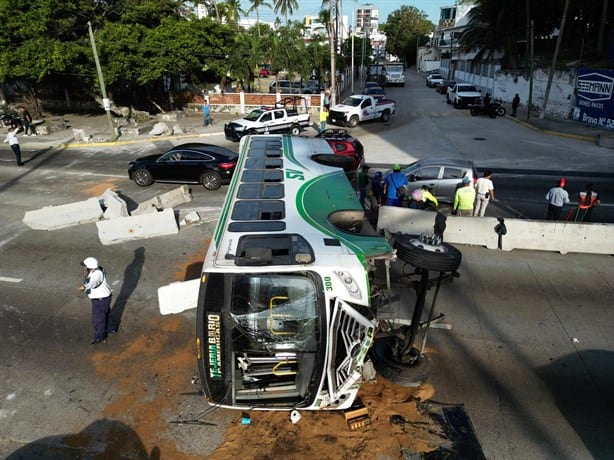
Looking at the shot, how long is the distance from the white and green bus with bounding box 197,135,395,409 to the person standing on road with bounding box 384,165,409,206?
635cm

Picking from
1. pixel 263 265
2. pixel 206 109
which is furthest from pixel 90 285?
pixel 206 109

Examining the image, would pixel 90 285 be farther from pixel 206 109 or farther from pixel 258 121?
pixel 206 109

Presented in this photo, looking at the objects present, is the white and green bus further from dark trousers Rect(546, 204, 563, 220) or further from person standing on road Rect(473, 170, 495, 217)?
dark trousers Rect(546, 204, 563, 220)

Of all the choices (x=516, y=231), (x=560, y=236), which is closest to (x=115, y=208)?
(x=516, y=231)

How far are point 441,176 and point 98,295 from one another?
422 inches

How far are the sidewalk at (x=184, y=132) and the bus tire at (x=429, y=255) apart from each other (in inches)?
898

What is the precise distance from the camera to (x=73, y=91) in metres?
36.3

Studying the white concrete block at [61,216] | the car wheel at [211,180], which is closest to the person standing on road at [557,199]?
the car wheel at [211,180]

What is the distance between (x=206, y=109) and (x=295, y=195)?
79.2 feet

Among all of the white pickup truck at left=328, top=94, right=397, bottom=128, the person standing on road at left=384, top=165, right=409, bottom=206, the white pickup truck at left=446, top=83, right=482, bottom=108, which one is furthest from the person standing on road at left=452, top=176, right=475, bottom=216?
the white pickup truck at left=446, top=83, right=482, bottom=108

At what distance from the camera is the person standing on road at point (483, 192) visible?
12.5 metres

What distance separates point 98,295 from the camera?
7.43m

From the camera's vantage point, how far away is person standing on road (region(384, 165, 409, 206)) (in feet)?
40.3

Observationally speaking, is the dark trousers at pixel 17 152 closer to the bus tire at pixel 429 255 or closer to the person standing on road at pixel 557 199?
the bus tire at pixel 429 255
